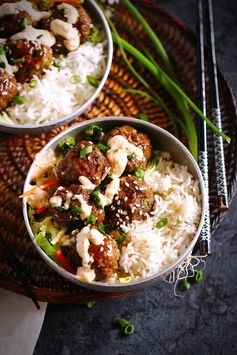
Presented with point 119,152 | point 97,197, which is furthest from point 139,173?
point 97,197

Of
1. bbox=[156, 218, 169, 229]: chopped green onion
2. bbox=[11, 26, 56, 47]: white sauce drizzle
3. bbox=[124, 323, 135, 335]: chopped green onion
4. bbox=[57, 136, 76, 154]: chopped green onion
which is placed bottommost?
bbox=[124, 323, 135, 335]: chopped green onion

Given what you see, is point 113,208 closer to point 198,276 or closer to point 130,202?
point 130,202

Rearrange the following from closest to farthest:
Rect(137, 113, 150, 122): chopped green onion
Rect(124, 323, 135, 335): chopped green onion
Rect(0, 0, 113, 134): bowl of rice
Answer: Rect(124, 323, 135, 335): chopped green onion, Rect(0, 0, 113, 134): bowl of rice, Rect(137, 113, 150, 122): chopped green onion

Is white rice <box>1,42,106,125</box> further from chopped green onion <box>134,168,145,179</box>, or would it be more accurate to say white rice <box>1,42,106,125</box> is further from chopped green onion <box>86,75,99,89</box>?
chopped green onion <box>134,168,145,179</box>

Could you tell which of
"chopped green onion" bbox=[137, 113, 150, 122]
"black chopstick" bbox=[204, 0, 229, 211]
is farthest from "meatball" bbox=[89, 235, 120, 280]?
"chopped green onion" bbox=[137, 113, 150, 122]

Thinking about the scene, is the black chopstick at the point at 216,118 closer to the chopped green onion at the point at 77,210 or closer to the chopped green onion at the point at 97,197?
the chopped green onion at the point at 97,197

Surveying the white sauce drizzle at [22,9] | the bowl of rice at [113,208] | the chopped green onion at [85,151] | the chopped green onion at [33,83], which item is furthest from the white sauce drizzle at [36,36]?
the chopped green onion at [85,151]
